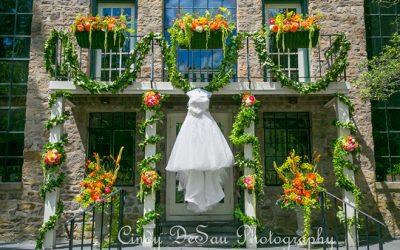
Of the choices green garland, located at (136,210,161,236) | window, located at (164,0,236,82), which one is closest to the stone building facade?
window, located at (164,0,236,82)

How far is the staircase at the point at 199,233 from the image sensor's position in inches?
283

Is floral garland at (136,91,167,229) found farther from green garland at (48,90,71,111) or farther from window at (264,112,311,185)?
window at (264,112,311,185)

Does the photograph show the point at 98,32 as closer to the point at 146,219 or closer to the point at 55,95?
the point at 55,95

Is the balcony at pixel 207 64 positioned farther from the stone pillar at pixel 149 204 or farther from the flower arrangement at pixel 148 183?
the flower arrangement at pixel 148 183

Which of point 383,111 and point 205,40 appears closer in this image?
point 205,40

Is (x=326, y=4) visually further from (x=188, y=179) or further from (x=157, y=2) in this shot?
(x=188, y=179)

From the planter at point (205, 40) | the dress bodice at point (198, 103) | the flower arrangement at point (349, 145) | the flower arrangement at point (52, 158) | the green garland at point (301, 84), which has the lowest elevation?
the flower arrangement at point (52, 158)

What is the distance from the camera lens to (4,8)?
923 cm

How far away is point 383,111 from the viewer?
8812mm

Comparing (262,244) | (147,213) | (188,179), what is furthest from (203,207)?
(262,244)

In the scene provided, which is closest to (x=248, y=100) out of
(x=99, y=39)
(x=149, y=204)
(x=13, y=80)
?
(x=149, y=204)

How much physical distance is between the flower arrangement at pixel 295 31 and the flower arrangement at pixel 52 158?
15.7 feet

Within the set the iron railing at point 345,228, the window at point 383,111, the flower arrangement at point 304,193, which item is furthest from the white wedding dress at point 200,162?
the window at point 383,111

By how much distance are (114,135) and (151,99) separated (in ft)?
6.44
